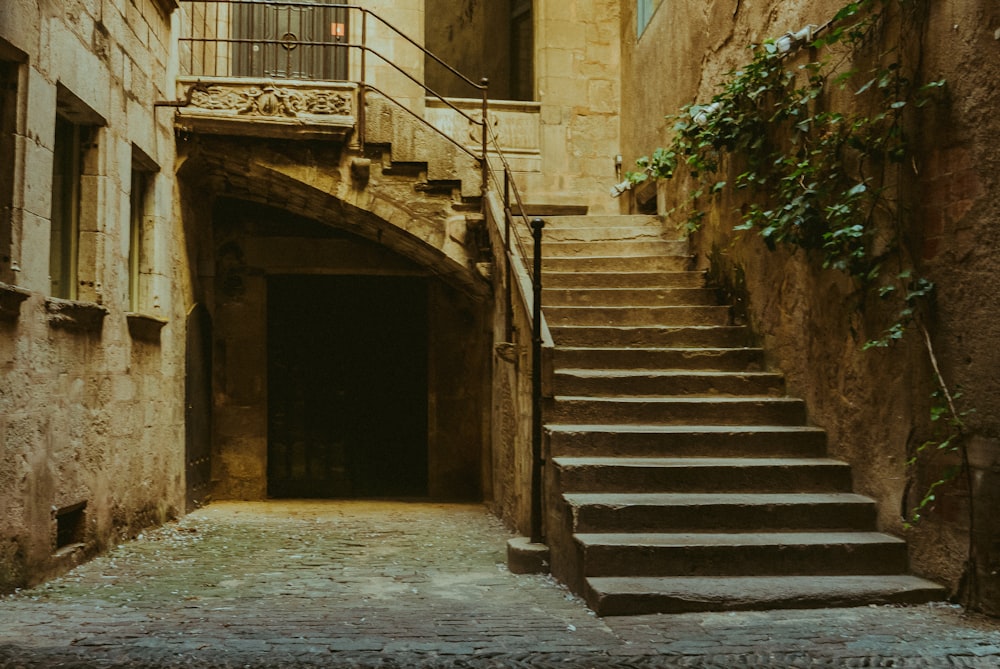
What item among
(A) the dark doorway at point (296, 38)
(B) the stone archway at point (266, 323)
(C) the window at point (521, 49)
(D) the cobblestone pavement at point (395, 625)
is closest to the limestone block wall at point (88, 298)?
(D) the cobblestone pavement at point (395, 625)

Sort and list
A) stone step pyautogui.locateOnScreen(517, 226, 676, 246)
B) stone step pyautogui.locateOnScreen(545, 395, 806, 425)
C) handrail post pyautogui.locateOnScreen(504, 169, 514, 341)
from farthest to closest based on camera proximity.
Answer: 1. stone step pyautogui.locateOnScreen(517, 226, 676, 246)
2. handrail post pyautogui.locateOnScreen(504, 169, 514, 341)
3. stone step pyautogui.locateOnScreen(545, 395, 806, 425)

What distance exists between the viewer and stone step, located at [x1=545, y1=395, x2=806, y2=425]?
237 inches

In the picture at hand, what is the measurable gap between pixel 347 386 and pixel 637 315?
17.2 ft

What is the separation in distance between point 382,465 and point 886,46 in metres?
7.97

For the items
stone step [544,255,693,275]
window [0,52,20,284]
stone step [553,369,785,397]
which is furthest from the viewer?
stone step [544,255,693,275]

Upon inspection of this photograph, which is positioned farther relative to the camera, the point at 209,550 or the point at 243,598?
the point at 209,550

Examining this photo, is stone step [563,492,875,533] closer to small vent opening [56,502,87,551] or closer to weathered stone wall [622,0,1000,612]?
weathered stone wall [622,0,1000,612]

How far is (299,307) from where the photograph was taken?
37.0ft

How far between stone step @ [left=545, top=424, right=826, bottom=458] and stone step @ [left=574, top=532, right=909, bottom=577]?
797mm

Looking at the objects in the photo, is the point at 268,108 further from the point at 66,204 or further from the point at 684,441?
the point at 684,441

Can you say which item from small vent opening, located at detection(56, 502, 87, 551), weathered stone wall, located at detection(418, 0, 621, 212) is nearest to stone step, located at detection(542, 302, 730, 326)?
small vent opening, located at detection(56, 502, 87, 551)

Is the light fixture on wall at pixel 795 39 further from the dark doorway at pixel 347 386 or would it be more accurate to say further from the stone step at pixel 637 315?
the dark doorway at pixel 347 386

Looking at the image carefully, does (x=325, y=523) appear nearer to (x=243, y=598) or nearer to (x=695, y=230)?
(x=243, y=598)

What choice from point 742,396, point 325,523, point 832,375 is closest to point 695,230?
point 742,396
